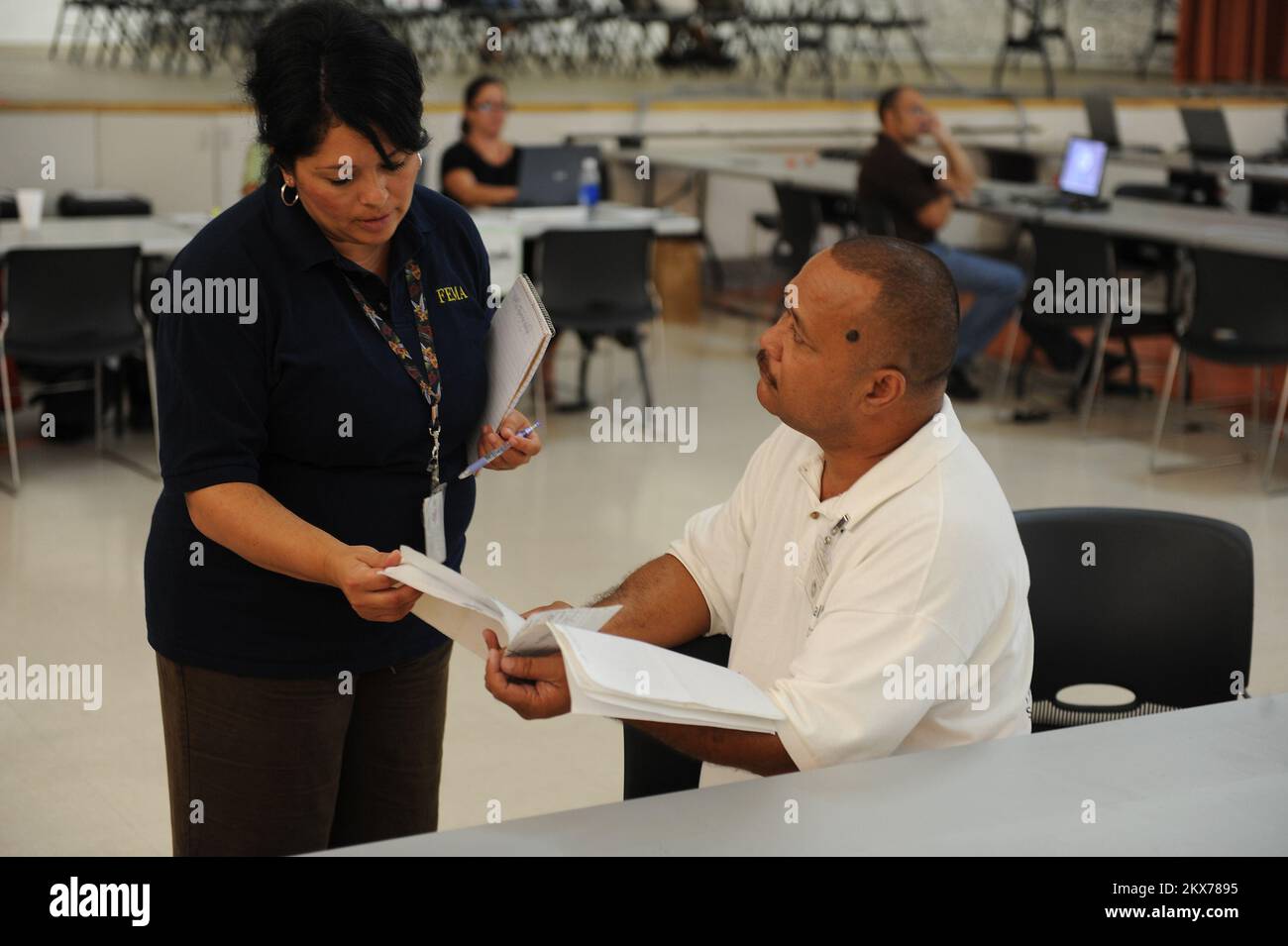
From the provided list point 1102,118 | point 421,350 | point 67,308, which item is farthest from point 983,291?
point 421,350

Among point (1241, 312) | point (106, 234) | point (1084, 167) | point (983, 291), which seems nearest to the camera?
point (1241, 312)

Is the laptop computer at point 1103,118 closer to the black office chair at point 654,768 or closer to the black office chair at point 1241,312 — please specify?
the black office chair at point 1241,312

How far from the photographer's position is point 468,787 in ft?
10.1

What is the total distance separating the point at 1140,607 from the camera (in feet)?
7.14

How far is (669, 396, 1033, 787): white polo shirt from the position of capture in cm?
157

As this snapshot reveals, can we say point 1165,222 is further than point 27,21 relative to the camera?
No

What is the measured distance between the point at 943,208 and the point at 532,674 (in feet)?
17.1

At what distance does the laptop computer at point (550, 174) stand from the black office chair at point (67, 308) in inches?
72.5

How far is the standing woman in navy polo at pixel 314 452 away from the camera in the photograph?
5.31ft

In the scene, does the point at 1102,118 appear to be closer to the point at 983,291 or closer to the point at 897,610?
the point at 983,291

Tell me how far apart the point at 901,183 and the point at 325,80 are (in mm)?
5107

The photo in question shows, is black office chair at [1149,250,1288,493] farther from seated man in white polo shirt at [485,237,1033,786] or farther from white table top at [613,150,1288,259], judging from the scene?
seated man in white polo shirt at [485,237,1033,786]
